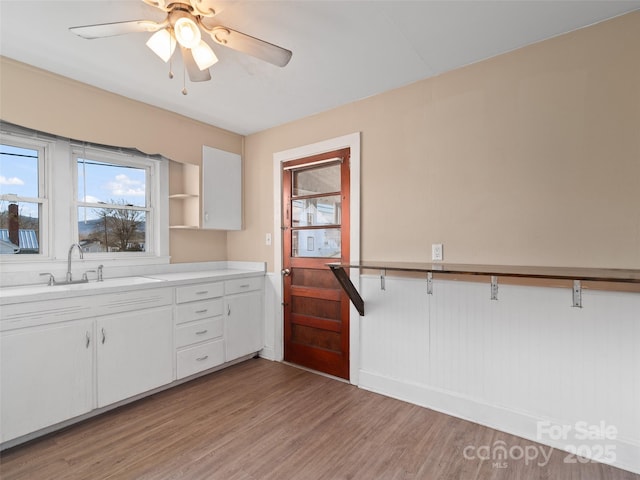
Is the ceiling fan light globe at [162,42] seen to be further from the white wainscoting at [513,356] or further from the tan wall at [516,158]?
the white wainscoting at [513,356]

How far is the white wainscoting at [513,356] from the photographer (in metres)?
1.80

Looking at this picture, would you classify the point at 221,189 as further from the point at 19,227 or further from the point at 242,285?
the point at 19,227

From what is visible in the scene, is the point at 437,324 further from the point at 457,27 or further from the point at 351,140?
the point at 457,27

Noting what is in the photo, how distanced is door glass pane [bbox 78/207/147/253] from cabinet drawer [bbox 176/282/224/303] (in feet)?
2.41

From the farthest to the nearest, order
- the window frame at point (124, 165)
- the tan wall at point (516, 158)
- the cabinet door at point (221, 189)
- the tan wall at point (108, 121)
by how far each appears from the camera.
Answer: the cabinet door at point (221, 189) < the window frame at point (124, 165) < the tan wall at point (108, 121) < the tan wall at point (516, 158)

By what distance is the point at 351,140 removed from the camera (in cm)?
286

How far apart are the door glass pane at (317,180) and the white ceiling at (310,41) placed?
0.61 metres

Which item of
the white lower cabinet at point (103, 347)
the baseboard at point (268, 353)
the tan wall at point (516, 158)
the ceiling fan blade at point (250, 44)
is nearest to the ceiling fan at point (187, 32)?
the ceiling fan blade at point (250, 44)

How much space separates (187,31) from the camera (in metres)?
1.60

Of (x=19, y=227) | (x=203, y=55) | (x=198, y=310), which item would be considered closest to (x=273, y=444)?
(x=198, y=310)

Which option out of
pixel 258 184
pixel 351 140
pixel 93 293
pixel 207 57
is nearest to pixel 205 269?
pixel 258 184

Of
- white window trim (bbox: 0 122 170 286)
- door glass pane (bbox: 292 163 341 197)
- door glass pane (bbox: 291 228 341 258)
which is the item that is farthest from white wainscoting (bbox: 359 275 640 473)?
white window trim (bbox: 0 122 170 286)

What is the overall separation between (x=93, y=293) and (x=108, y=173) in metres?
1.23

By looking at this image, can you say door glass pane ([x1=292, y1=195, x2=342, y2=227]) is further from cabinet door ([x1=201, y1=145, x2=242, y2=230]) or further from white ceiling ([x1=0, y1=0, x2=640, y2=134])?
white ceiling ([x1=0, y1=0, x2=640, y2=134])
